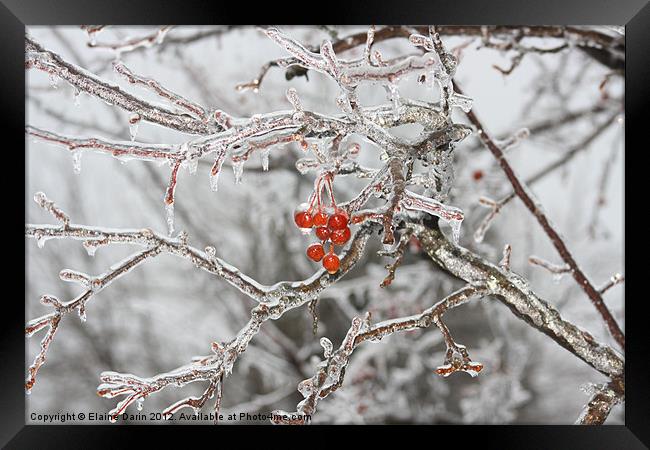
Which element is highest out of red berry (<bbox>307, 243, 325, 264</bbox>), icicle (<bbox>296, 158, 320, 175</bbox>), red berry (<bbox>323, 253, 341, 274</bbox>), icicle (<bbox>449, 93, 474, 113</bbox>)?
icicle (<bbox>449, 93, 474, 113</bbox>)

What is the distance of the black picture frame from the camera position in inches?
45.3

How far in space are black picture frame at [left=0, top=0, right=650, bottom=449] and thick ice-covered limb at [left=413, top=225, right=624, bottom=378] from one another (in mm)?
248

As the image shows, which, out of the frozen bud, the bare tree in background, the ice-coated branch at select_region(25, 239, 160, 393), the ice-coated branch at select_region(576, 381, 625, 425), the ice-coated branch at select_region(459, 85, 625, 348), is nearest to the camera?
the frozen bud

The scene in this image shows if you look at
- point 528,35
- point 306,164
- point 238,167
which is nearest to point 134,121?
point 238,167

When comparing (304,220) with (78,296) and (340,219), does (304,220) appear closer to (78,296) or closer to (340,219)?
(340,219)

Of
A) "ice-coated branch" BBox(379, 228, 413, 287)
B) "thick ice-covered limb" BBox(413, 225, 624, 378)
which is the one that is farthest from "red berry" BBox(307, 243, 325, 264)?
"thick ice-covered limb" BBox(413, 225, 624, 378)

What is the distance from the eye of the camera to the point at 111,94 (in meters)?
0.91

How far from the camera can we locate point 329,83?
309 centimetres

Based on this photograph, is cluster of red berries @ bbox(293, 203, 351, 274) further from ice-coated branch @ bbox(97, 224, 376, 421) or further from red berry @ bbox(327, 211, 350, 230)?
ice-coated branch @ bbox(97, 224, 376, 421)

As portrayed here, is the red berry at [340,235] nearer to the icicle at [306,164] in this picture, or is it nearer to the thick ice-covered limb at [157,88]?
the icicle at [306,164]

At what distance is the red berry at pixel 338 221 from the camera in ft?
2.87
